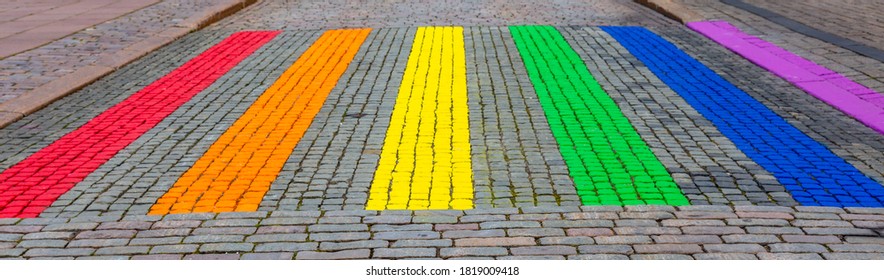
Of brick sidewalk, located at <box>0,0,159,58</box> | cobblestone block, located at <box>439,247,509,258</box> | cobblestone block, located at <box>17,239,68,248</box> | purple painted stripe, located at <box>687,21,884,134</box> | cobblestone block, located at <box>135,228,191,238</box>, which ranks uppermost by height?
cobblestone block, located at <box>439,247,509,258</box>

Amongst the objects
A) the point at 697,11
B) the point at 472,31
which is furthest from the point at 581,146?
the point at 697,11

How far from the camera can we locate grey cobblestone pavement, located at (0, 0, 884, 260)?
5.23 metres

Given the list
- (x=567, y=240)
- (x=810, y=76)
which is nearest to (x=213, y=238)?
(x=567, y=240)

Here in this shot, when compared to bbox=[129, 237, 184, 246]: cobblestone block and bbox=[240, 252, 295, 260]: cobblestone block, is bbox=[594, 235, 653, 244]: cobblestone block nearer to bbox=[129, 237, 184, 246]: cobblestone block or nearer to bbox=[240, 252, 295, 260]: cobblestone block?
bbox=[240, 252, 295, 260]: cobblestone block

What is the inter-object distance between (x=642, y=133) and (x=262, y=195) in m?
3.28

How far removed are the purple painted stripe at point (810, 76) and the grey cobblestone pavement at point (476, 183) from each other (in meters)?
0.15

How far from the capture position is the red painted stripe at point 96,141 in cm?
647

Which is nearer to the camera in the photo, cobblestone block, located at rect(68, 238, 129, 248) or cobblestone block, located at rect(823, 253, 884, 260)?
cobblestone block, located at rect(823, 253, 884, 260)

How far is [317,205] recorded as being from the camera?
607 cm

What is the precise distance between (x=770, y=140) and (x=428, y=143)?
8.84 feet

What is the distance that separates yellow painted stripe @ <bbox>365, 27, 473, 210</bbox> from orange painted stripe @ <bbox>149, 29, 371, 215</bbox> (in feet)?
2.56

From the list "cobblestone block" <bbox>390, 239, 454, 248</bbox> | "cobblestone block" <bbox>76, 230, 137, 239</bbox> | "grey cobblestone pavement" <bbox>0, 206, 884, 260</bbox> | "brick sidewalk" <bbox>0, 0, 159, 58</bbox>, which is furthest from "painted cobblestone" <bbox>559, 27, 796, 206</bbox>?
"brick sidewalk" <bbox>0, 0, 159, 58</bbox>

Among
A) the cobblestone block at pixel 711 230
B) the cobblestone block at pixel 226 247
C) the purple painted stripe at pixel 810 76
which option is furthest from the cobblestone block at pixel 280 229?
the purple painted stripe at pixel 810 76

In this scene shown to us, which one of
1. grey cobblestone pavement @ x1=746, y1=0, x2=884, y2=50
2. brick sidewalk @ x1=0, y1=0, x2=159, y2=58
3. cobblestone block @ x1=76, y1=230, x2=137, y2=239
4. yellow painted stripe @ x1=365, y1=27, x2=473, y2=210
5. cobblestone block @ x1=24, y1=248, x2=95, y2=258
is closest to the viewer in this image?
cobblestone block @ x1=24, y1=248, x2=95, y2=258
